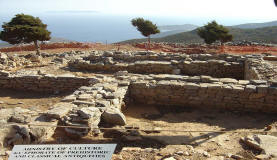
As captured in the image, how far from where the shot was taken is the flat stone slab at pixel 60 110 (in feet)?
18.0

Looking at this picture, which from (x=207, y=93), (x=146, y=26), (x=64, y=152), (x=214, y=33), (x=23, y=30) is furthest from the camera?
(x=146, y=26)

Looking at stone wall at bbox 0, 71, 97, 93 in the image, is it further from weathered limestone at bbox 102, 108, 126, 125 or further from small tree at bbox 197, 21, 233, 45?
small tree at bbox 197, 21, 233, 45

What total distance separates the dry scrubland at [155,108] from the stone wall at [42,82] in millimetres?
41

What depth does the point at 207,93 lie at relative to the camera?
Result: 24.3 ft

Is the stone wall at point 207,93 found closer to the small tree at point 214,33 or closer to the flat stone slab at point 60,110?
the flat stone slab at point 60,110

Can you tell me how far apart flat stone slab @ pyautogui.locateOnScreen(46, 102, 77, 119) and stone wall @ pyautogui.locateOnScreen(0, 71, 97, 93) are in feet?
10.4

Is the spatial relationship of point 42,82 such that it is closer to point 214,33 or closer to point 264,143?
point 264,143

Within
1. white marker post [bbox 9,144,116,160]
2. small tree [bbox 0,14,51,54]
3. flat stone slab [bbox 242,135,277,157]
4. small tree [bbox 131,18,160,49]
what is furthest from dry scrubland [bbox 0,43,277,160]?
small tree [bbox 131,18,160,49]

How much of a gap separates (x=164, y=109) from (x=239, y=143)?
2880 millimetres

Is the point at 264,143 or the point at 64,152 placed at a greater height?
the point at 64,152

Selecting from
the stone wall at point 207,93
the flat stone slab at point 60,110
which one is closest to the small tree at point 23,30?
the stone wall at point 207,93

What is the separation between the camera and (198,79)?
8.04 m

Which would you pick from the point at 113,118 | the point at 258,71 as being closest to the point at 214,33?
the point at 258,71

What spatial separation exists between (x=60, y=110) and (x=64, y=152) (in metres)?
2.55
